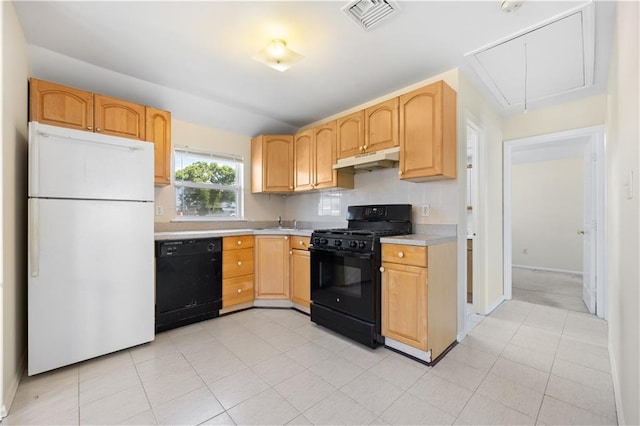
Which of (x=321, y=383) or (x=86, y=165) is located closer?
(x=321, y=383)

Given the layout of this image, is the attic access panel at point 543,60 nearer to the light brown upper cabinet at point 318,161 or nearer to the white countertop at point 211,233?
the light brown upper cabinet at point 318,161

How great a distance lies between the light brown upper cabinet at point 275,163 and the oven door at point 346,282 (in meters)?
1.21

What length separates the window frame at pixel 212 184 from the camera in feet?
11.0

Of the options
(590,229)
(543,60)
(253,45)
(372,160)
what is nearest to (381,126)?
(372,160)

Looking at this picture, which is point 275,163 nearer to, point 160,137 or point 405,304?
point 160,137

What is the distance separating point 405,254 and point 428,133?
104 cm

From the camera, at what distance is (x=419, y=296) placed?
2.12m

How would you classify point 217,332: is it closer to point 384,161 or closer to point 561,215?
point 384,161

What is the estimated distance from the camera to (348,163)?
288 centimetres

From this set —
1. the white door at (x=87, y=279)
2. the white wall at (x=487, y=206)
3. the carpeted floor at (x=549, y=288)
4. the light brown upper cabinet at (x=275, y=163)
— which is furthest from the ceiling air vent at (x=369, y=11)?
the carpeted floor at (x=549, y=288)

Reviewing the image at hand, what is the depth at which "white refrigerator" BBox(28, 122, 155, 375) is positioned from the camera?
1.91 metres

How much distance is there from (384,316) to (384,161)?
4.78ft

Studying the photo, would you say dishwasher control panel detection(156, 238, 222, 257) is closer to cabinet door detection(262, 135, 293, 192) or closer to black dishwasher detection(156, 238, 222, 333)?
black dishwasher detection(156, 238, 222, 333)

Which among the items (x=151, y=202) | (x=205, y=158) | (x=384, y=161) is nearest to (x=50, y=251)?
(x=151, y=202)
